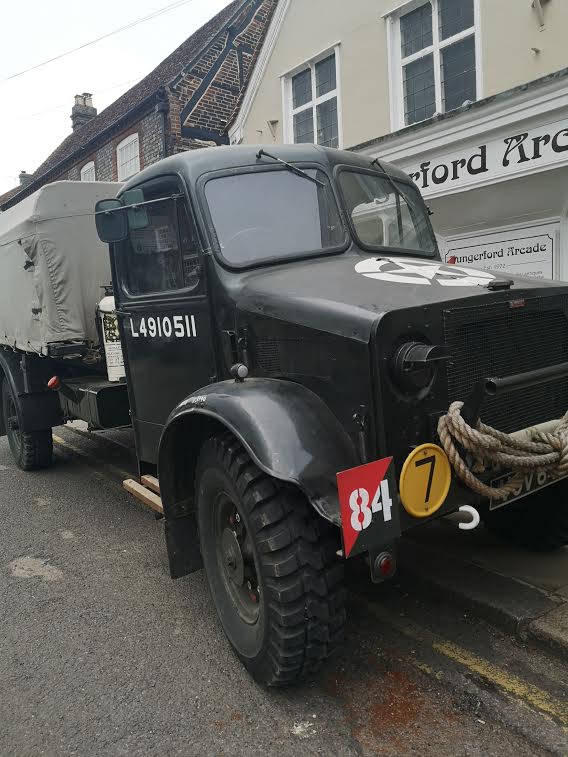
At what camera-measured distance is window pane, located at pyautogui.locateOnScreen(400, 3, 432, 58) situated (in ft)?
28.3

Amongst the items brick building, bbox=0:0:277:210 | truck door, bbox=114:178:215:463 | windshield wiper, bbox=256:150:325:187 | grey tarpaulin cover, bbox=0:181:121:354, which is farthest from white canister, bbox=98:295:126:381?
brick building, bbox=0:0:277:210

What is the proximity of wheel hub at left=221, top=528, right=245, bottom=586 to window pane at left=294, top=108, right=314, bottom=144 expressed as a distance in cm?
918

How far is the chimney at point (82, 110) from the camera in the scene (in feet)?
76.8

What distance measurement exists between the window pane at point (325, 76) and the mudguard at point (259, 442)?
867cm

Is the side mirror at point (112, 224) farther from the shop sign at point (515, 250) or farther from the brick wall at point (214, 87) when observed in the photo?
the brick wall at point (214, 87)

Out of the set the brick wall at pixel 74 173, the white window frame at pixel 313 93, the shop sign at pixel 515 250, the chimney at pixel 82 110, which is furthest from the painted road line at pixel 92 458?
the chimney at pixel 82 110

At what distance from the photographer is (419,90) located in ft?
29.1

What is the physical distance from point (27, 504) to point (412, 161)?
6.29m

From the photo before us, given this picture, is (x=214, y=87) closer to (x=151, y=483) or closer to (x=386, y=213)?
(x=386, y=213)

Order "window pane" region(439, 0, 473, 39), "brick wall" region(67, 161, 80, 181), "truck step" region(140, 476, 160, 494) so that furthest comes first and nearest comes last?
"brick wall" region(67, 161, 80, 181)
"window pane" region(439, 0, 473, 39)
"truck step" region(140, 476, 160, 494)

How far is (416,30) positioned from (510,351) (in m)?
7.66

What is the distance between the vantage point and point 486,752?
234cm

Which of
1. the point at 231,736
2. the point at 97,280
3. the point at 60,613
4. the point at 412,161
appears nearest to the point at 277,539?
the point at 231,736

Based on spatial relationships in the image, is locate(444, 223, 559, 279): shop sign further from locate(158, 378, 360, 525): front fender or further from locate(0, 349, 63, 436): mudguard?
locate(158, 378, 360, 525): front fender
